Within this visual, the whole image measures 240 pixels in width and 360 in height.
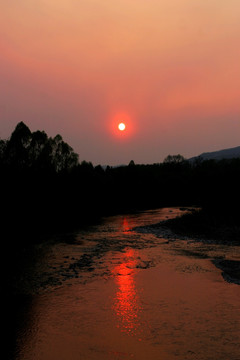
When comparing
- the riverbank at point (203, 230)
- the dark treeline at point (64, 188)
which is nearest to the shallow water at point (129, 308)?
the riverbank at point (203, 230)

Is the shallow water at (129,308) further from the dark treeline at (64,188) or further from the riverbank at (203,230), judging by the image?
the dark treeline at (64,188)

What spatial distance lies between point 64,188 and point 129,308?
61136mm

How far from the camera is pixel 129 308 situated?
1573cm

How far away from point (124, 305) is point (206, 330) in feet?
14.7

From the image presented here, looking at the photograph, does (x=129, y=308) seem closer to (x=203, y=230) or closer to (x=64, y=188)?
(x=203, y=230)

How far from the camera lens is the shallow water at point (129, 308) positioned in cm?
1199

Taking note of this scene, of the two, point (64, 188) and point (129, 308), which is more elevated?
point (64, 188)

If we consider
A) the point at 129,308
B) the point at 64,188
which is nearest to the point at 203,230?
the point at 129,308

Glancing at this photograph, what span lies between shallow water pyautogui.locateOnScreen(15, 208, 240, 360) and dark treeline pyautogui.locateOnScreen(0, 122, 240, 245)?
19843 mm

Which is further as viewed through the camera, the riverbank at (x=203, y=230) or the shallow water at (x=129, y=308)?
the riverbank at (x=203, y=230)

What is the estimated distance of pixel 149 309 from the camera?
15.5 metres

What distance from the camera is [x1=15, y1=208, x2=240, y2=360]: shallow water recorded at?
12.0 metres

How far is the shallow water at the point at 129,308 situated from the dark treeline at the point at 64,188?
65.1 feet

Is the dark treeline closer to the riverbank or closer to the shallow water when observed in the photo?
the riverbank
